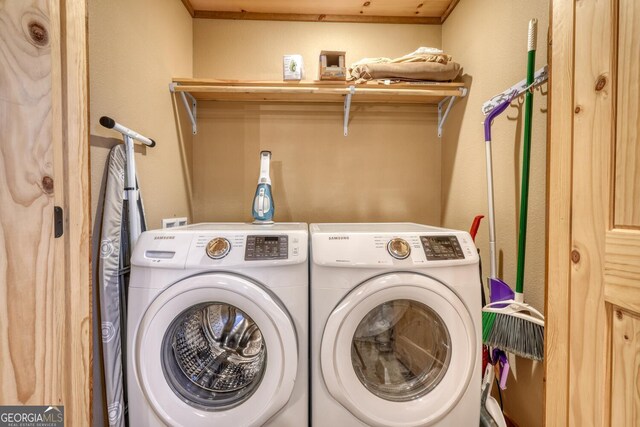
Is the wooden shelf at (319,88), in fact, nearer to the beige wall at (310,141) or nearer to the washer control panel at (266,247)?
the beige wall at (310,141)

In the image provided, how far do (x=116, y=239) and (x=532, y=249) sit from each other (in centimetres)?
168

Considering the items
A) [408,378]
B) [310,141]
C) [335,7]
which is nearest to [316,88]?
[310,141]

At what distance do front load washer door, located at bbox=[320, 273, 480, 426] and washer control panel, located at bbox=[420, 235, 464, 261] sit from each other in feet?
0.33

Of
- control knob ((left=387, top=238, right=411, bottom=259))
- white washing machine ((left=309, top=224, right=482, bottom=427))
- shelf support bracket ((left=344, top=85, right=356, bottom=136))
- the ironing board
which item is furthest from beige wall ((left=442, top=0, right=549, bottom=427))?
the ironing board

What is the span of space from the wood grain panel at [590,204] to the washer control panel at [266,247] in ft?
2.77

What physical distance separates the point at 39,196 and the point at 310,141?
156 cm

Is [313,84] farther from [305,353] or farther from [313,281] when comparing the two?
[305,353]

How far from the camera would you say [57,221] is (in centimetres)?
66

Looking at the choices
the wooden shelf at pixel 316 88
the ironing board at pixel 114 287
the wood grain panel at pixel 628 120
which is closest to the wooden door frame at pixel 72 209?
the ironing board at pixel 114 287

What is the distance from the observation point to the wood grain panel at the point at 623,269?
0.54m

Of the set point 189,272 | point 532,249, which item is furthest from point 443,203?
point 189,272

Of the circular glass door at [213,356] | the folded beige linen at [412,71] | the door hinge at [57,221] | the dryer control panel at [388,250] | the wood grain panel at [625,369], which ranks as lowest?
the circular glass door at [213,356]

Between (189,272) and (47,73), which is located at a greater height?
(47,73)

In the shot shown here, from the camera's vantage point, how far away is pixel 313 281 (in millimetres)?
1129
